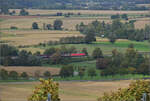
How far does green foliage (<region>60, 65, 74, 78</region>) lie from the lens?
9.73m

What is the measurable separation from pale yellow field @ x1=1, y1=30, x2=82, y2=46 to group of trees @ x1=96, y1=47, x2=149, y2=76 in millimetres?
1225

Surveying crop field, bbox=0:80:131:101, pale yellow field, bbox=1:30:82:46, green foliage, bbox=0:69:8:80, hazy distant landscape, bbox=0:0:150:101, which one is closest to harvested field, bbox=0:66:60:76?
hazy distant landscape, bbox=0:0:150:101

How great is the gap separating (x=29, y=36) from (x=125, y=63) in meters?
2.52

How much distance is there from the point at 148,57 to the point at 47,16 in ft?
9.24

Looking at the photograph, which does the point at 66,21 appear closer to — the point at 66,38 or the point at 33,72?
the point at 66,38

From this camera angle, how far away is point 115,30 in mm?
11406

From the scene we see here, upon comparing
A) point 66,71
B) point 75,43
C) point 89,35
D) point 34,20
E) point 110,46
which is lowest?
point 66,71

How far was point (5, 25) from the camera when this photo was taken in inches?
406

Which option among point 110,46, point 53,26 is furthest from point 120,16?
point 53,26

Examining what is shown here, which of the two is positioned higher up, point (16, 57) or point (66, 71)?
point (16, 57)

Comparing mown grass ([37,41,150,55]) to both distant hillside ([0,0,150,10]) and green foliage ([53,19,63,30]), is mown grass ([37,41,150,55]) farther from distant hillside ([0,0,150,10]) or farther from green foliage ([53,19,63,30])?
distant hillside ([0,0,150,10])

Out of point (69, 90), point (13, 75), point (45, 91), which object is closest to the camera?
point (45, 91)

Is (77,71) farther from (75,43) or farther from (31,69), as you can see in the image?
(31,69)

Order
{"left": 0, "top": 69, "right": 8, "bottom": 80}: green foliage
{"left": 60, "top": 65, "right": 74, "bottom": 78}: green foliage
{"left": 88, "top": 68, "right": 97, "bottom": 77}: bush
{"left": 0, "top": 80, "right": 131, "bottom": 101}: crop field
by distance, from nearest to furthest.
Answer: {"left": 0, "top": 80, "right": 131, "bottom": 101}: crop field, {"left": 0, "top": 69, "right": 8, "bottom": 80}: green foliage, {"left": 60, "top": 65, "right": 74, "bottom": 78}: green foliage, {"left": 88, "top": 68, "right": 97, "bottom": 77}: bush
